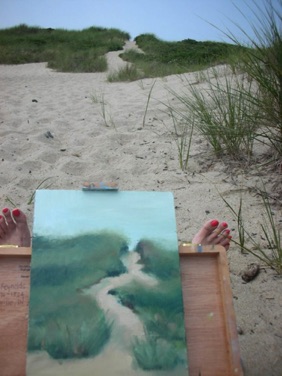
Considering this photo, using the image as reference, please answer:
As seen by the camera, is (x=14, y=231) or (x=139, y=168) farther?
(x=139, y=168)

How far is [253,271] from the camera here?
5.10 feet

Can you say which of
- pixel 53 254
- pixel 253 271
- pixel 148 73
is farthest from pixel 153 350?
pixel 148 73

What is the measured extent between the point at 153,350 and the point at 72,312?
205mm

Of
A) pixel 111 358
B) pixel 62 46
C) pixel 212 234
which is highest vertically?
pixel 62 46

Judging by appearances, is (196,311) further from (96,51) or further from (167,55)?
(96,51)

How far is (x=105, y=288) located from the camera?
1.02 m

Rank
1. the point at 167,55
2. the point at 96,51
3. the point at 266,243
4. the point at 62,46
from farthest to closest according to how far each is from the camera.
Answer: the point at 62,46, the point at 96,51, the point at 167,55, the point at 266,243

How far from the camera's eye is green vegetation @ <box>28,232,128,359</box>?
958mm

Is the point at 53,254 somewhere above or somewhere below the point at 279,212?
below

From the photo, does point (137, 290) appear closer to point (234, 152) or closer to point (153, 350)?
point (153, 350)

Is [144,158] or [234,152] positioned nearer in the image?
[234,152]

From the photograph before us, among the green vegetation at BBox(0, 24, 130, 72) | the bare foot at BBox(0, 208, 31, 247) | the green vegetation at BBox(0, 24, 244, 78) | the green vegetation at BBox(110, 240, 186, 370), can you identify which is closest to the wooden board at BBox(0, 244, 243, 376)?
the green vegetation at BBox(110, 240, 186, 370)

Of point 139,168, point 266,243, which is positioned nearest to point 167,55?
point 139,168

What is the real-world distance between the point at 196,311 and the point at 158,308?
10 cm
